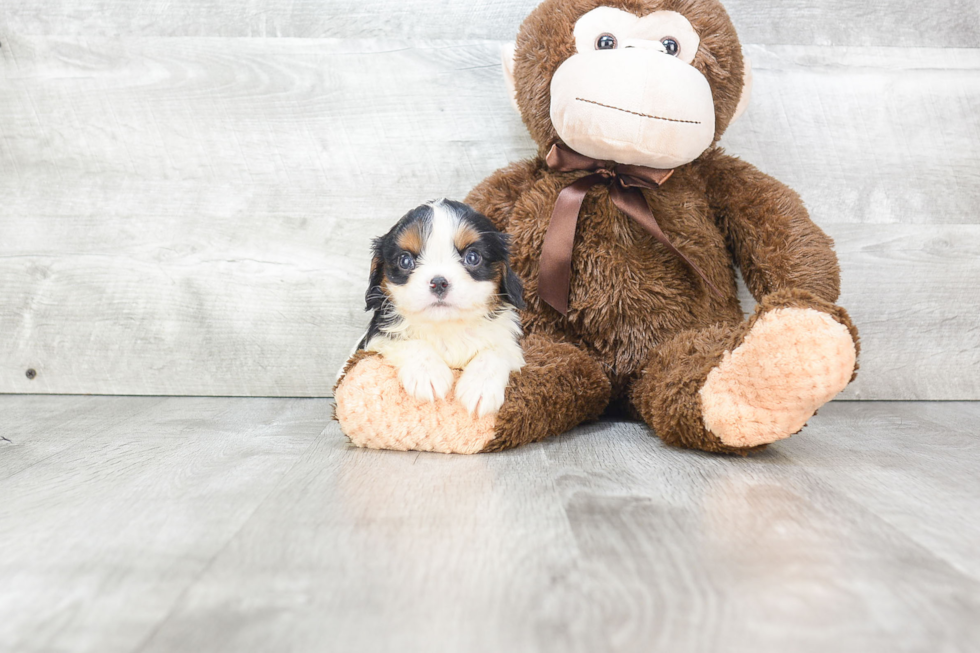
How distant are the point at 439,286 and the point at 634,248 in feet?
1.45

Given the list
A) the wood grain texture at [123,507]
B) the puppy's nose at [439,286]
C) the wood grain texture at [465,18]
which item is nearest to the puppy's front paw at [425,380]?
the puppy's nose at [439,286]

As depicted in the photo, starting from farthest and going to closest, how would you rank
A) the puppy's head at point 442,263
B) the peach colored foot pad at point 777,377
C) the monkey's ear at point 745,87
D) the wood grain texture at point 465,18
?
1. the wood grain texture at point 465,18
2. the monkey's ear at point 745,87
3. the puppy's head at point 442,263
4. the peach colored foot pad at point 777,377

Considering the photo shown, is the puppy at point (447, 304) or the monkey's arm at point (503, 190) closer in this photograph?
the puppy at point (447, 304)

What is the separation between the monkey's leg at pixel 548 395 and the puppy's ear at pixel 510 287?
0.10 meters

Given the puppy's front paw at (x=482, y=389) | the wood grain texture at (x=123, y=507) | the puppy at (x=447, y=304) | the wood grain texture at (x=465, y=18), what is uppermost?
the wood grain texture at (x=465, y=18)

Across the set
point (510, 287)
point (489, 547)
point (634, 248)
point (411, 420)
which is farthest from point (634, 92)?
point (489, 547)

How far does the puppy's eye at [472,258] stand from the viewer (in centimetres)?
119

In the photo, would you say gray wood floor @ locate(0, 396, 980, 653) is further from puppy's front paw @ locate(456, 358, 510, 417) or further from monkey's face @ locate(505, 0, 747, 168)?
monkey's face @ locate(505, 0, 747, 168)

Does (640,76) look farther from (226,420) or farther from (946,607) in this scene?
(226,420)

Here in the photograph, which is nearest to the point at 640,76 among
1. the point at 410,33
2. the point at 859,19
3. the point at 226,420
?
the point at 410,33

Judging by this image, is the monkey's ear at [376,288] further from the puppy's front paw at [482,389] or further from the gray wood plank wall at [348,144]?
A: the gray wood plank wall at [348,144]

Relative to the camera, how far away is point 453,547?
0.79m

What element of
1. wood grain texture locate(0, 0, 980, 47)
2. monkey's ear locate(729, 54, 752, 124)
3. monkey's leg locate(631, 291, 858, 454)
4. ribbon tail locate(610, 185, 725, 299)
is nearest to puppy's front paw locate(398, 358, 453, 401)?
monkey's leg locate(631, 291, 858, 454)

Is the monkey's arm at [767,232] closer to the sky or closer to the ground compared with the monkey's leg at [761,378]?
closer to the sky
